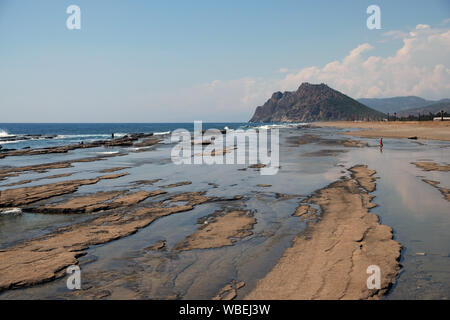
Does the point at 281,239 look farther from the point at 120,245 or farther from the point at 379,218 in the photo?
the point at 120,245

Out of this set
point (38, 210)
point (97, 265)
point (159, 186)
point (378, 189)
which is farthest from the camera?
point (159, 186)

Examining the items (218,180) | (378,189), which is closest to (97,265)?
(218,180)

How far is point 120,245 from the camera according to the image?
9.48 meters

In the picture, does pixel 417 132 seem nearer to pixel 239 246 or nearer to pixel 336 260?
pixel 336 260

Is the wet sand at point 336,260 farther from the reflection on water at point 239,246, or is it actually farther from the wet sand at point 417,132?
the wet sand at point 417,132

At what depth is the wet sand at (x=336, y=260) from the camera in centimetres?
620

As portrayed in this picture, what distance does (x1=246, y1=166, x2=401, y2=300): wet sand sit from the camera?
6195 millimetres

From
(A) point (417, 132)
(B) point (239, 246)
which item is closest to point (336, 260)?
(B) point (239, 246)

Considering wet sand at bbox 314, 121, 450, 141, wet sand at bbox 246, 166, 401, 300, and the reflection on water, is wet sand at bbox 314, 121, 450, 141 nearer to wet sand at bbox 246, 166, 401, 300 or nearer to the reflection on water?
the reflection on water

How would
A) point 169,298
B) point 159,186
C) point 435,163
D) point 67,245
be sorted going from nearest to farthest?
1. point 169,298
2. point 67,245
3. point 159,186
4. point 435,163

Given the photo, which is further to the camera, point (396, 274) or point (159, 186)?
point (159, 186)

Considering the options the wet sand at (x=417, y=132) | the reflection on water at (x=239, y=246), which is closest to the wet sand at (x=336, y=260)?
the reflection on water at (x=239, y=246)

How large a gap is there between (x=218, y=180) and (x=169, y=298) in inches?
556

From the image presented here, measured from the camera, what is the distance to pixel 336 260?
24.8 ft
